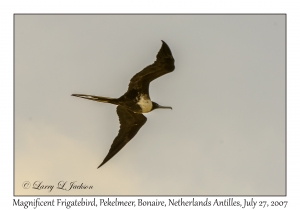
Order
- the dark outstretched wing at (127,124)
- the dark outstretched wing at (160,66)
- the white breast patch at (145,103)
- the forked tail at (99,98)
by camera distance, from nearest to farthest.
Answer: the forked tail at (99,98), the dark outstretched wing at (160,66), the white breast patch at (145,103), the dark outstretched wing at (127,124)

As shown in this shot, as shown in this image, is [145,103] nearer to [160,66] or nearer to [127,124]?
[127,124]

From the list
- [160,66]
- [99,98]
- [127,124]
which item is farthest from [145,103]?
[99,98]

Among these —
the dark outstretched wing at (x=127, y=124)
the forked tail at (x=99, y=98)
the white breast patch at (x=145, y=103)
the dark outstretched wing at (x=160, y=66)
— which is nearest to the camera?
the forked tail at (x=99, y=98)

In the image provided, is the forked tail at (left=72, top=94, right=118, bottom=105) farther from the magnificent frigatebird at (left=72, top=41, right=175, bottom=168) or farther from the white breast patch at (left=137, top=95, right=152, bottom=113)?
the white breast patch at (left=137, top=95, right=152, bottom=113)

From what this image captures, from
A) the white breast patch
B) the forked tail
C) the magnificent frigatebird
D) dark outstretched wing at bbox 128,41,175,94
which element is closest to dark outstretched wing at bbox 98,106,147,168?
the magnificent frigatebird

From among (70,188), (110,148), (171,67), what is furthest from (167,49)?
(70,188)

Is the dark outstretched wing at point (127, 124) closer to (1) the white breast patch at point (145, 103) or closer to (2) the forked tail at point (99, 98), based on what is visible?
(1) the white breast patch at point (145, 103)

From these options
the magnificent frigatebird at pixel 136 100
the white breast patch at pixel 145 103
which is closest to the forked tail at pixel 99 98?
the magnificent frigatebird at pixel 136 100
